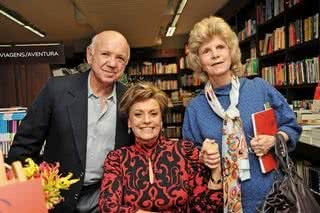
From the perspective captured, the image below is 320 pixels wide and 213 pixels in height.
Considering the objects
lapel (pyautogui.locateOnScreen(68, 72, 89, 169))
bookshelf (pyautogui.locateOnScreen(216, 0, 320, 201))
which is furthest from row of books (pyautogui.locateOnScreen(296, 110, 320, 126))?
lapel (pyautogui.locateOnScreen(68, 72, 89, 169))

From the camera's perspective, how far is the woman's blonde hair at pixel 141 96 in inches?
66.6

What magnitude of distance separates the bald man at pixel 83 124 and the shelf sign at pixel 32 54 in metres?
0.93

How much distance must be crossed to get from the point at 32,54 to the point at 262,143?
5.96ft

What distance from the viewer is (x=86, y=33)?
1120 centimetres

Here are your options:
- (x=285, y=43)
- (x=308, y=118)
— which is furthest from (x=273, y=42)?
(x=308, y=118)

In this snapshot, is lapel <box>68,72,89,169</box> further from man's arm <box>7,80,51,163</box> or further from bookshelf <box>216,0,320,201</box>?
bookshelf <box>216,0,320,201</box>

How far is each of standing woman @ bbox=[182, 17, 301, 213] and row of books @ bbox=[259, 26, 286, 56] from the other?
141 inches

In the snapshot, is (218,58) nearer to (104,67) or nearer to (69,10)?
(104,67)

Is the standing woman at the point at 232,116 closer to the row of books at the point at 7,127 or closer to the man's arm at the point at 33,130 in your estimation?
the man's arm at the point at 33,130

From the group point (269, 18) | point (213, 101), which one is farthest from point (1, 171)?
point (269, 18)

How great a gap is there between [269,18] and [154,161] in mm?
4387

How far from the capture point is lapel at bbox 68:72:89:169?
5.93ft

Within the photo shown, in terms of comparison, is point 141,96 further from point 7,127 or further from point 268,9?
point 268,9

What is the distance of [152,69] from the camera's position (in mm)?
11758
